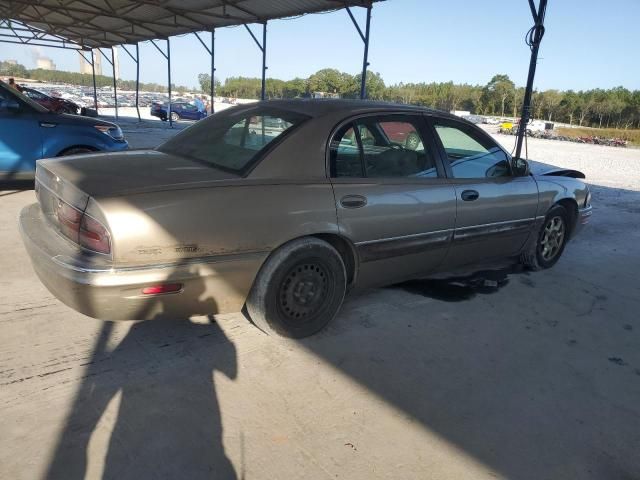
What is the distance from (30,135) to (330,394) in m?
5.31

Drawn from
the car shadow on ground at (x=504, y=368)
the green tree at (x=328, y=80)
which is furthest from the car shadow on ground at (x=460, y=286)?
the green tree at (x=328, y=80)

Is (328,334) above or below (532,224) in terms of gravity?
below

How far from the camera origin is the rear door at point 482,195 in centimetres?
366

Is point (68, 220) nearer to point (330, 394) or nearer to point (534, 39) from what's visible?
point (330, 394)

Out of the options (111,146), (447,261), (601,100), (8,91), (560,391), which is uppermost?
(601,100)

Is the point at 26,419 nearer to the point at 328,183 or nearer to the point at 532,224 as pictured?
the point at 328,183

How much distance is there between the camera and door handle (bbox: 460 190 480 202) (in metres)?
3.63

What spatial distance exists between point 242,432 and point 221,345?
0.80 m

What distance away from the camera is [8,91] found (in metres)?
5.75

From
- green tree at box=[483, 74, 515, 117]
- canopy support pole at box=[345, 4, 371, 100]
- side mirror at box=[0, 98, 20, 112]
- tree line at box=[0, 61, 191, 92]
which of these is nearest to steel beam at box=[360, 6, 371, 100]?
canopy support pole at box=[345, 4, 371, 100]

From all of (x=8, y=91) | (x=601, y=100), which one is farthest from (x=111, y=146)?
(x=601, y=100)

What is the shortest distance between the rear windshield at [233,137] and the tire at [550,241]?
2796 millimetres

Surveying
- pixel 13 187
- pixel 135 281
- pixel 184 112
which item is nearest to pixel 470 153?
pixel 135 281

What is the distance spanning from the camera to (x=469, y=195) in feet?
12.0
